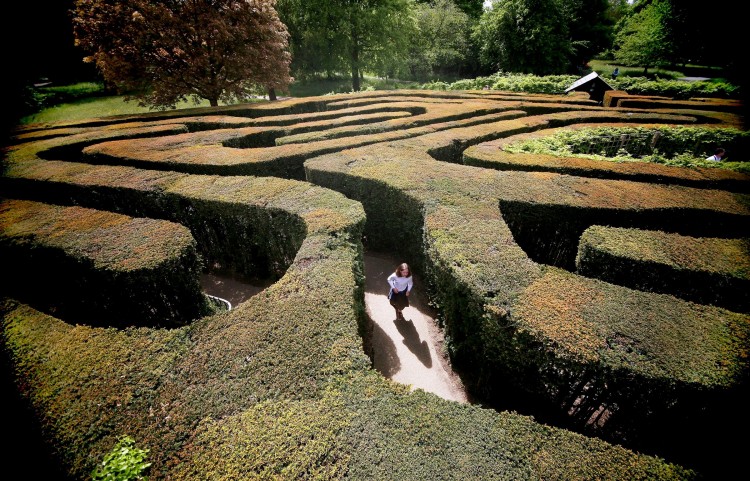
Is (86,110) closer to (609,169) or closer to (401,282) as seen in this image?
(401,282)

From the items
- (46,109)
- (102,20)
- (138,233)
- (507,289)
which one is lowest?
(507,289)

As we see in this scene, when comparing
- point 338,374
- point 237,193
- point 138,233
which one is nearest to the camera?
point 338,374

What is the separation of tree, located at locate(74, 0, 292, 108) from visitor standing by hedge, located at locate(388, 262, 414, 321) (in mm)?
17965

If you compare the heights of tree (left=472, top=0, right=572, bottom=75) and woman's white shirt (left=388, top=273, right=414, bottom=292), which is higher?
tree (left=472, top=0, right=572, bottom=75)

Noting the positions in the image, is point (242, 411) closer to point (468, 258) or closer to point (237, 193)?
point (468, 258)

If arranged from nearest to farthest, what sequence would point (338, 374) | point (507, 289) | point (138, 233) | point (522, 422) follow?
point (522, 422) → point (338, 374) → point (507, 289) → point (138, 233)

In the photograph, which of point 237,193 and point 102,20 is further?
point 102,20

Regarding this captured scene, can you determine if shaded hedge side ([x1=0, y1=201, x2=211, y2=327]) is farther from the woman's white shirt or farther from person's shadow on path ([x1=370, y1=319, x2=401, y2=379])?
the woman's white shirt

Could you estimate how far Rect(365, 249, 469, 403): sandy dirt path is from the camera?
6699mm

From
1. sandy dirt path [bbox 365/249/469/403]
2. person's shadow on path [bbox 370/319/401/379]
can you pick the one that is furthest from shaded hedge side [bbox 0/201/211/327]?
sandy dirt path [bbox 365/249/469/403]

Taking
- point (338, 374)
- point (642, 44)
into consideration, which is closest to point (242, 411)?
point (338, 374)

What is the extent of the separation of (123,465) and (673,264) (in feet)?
27.4

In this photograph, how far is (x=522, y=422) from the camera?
3.52 m

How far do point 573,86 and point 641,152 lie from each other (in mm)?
14642
